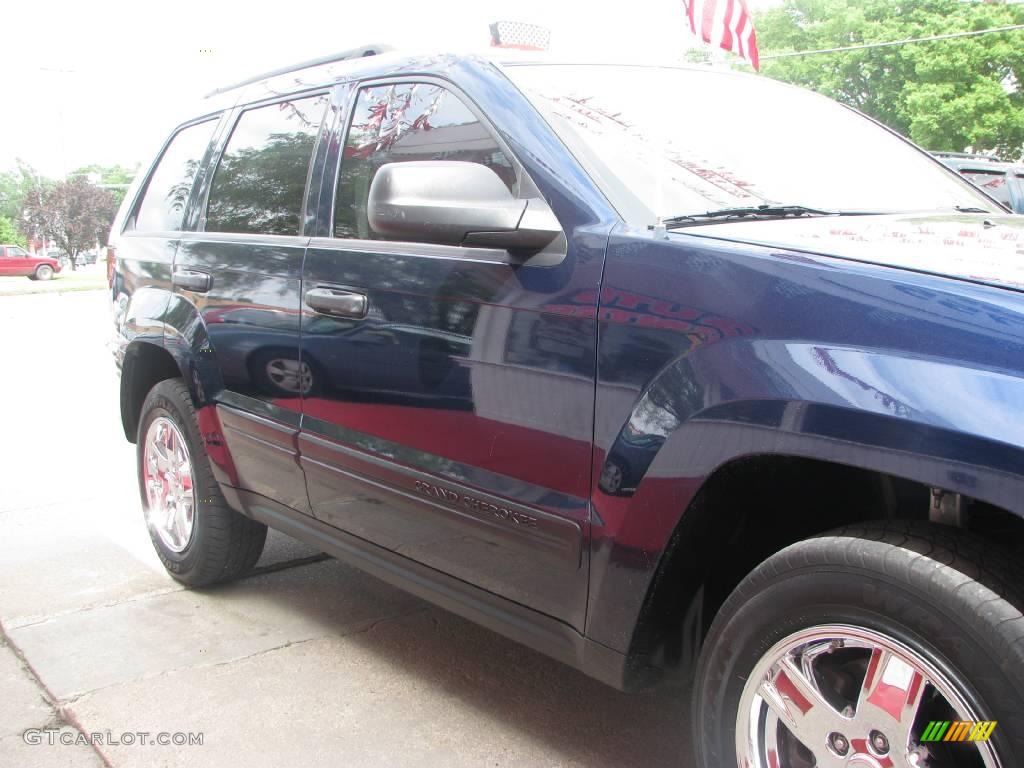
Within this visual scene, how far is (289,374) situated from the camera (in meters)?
3.02

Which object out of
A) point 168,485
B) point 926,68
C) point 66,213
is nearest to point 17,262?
point 66,213

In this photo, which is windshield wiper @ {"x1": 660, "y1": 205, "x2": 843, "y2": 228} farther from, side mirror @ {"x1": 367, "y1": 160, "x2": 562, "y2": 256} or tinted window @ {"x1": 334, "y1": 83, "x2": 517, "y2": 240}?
tinted window @ {"x1": 334, "y1": 83, "x2": 517, "y2": 240}

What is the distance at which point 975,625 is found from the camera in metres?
1.53

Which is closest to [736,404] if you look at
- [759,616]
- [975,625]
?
[759,616]

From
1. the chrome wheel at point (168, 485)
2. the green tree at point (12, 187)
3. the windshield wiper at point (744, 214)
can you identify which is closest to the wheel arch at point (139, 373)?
the chrome wheel at point (168, 485)

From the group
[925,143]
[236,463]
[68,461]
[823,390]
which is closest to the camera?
[823,390]

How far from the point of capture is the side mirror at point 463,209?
7.17 feet

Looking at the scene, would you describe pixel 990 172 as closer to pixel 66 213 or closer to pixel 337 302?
pixel 337 302

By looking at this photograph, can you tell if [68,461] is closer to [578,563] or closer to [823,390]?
[578,563]

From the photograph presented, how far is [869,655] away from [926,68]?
30.7 meters

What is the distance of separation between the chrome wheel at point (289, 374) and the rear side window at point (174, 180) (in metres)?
1.06

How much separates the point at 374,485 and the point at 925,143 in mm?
30122

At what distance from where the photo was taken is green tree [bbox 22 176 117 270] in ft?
154

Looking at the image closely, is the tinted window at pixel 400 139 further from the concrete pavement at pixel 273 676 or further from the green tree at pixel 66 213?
the green tree at pixel 66 213
